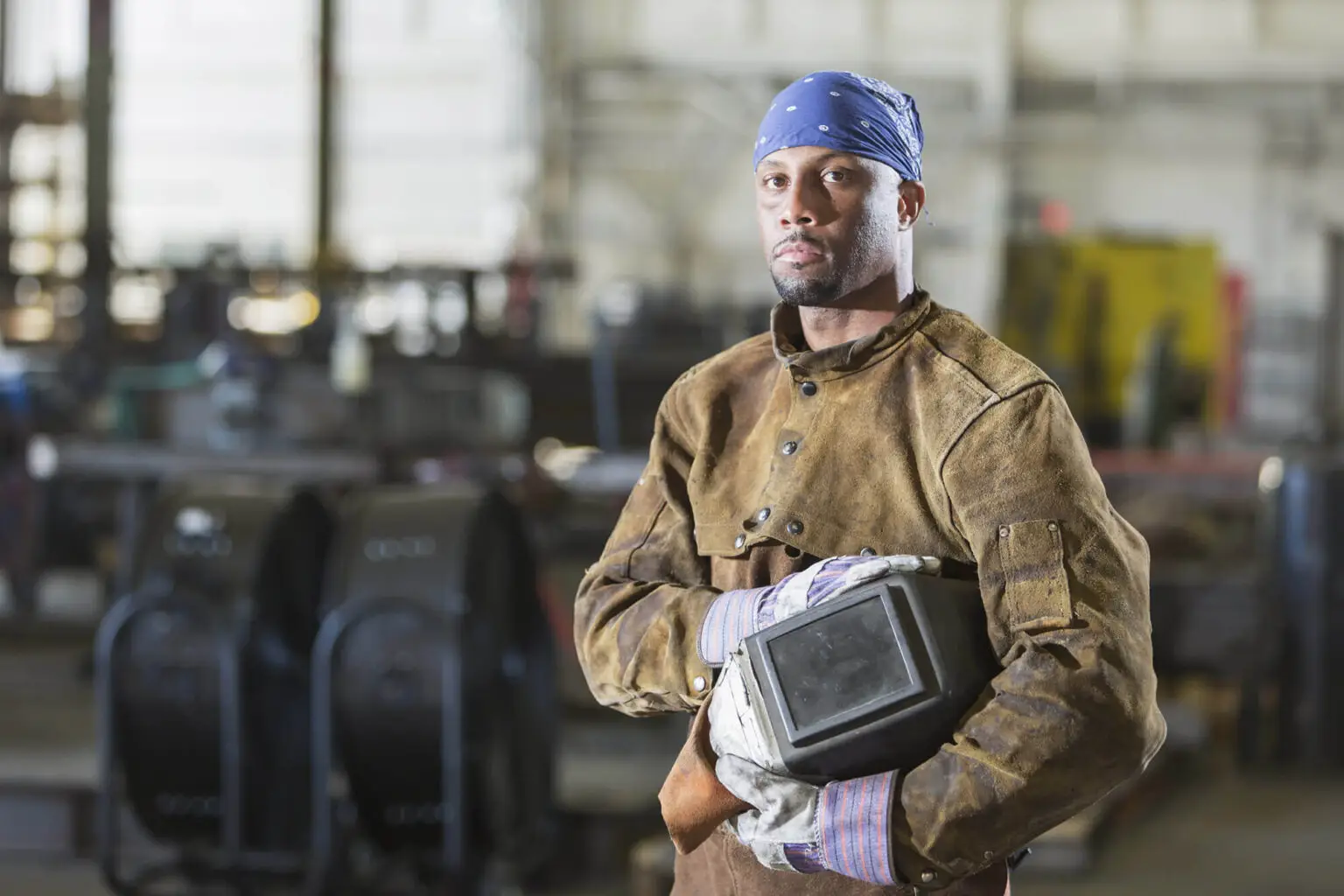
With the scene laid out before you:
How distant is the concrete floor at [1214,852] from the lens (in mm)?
4836

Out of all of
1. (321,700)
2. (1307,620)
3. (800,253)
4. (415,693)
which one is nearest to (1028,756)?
(800,253)

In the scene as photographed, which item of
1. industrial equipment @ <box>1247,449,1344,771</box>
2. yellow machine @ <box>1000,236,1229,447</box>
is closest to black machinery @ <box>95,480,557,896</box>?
industrial equipment @ <box>1247,449,1344,771</box>

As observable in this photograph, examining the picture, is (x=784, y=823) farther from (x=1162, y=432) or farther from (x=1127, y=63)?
(x=1127, y=63)

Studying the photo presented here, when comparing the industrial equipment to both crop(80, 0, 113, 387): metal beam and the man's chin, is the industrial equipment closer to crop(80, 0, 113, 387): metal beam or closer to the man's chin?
the man's chin

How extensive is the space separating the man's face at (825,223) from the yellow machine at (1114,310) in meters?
9.58

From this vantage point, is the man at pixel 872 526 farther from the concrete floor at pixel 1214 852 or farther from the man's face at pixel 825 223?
the concrete floor at pixel 1214 852

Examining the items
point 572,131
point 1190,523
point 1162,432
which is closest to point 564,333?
point 572,131

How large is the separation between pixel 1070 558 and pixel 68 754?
4.73m

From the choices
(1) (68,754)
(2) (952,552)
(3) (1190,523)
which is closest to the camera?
(2) (952,552)

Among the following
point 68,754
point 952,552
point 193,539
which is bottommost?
point 68,754

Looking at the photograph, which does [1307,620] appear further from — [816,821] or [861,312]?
[816,821]

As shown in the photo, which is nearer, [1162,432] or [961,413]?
[961,413]

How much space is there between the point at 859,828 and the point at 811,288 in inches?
21.2

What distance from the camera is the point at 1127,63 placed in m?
18.2
